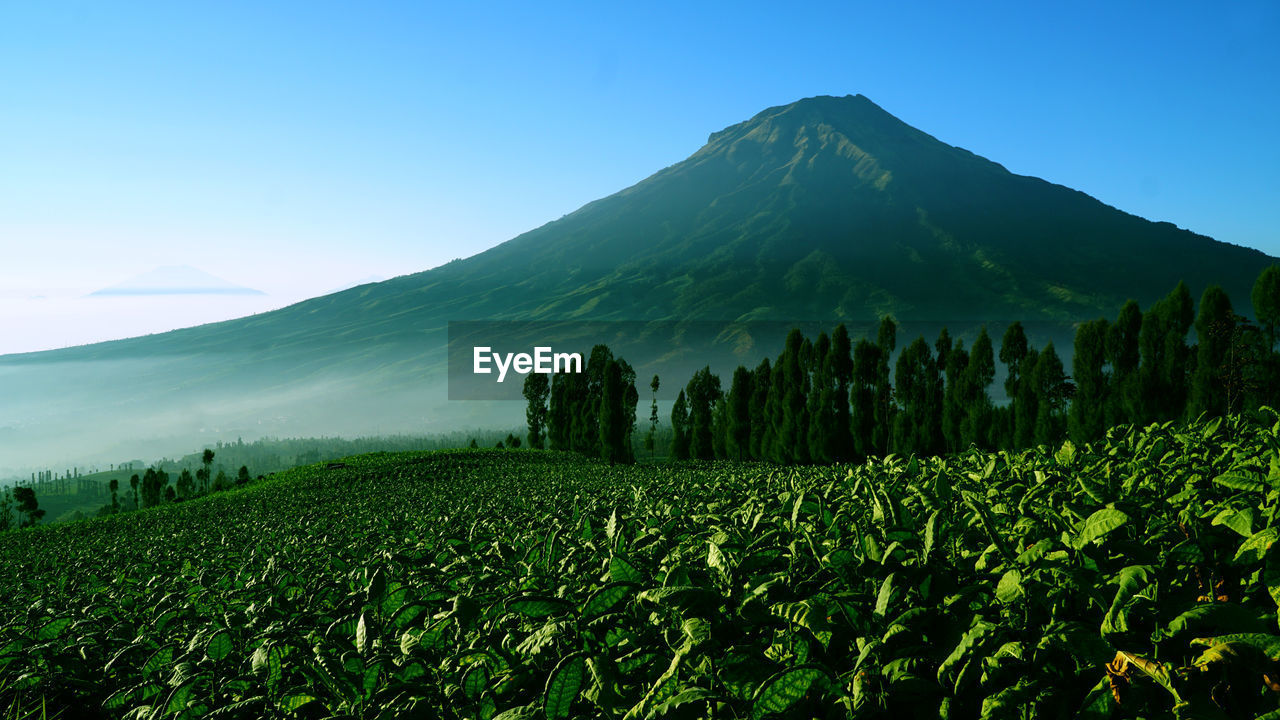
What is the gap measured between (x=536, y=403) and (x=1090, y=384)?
129 ft

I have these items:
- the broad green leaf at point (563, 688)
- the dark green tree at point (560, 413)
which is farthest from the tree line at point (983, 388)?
the broad green leaf at point (563, 688)

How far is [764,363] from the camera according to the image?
41.3 m

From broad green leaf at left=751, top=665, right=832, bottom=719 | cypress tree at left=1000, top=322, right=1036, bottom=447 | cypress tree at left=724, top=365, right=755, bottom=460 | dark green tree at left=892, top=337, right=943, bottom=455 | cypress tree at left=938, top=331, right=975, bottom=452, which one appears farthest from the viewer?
cypress tree at left=724, top=365, right=755, bottom=460

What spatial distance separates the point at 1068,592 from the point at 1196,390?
94.9 ft

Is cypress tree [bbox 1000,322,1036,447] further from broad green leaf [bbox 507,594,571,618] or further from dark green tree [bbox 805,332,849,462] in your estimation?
broad green leaf [bbox 507,594,571,618]

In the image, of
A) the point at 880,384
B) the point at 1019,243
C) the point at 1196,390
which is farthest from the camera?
the point at 1019,243

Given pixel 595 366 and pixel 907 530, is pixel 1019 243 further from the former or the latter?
pixel 907 530

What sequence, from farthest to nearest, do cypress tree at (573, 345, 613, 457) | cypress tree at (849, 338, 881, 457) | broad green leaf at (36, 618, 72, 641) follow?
cypress tree at (573, 345, 613, 457), cypress tree at (849, 338, 881, 457), broad green leaf at (36, 618, 72, 641)

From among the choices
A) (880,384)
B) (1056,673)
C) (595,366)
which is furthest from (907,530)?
(595,366)

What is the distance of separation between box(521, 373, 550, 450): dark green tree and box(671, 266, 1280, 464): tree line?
1551 cm

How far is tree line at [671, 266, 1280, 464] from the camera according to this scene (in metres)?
23.2

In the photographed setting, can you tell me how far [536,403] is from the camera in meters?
55.4

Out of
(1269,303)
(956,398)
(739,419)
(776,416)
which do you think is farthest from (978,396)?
(739,419)

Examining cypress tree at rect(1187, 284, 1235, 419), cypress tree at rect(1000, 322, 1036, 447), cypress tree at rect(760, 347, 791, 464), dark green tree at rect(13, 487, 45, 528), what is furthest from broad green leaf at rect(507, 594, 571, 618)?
dark green tree at rect(13, 487, 45, 528)
